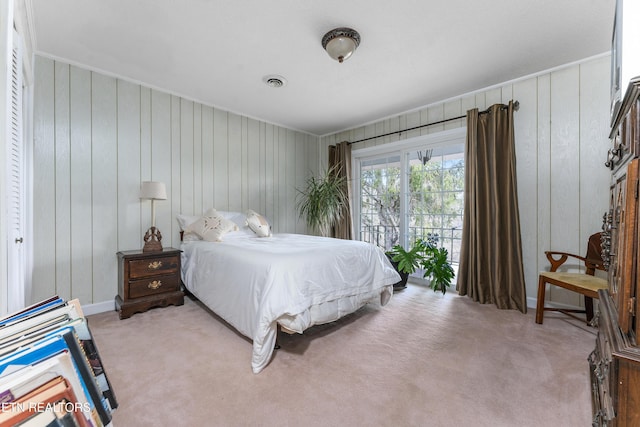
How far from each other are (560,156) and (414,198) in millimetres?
1647

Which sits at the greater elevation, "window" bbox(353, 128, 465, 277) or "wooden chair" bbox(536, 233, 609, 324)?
"window" bbox(353, 128, 465, 277)

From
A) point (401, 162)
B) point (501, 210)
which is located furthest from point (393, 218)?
point (501, 210)

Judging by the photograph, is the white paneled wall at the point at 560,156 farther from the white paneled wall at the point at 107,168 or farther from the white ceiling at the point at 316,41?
the white paneled wall at the point at 107,168

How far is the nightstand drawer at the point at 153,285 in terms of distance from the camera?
2682mm

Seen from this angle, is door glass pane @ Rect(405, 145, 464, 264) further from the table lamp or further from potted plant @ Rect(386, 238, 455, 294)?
the table lamp

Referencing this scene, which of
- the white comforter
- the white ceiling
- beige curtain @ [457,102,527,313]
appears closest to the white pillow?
the white comforter

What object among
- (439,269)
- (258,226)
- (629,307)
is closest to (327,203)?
(258,226)

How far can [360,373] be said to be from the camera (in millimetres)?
1777

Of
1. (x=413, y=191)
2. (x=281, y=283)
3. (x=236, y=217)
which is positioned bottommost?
(x=281, y=283)

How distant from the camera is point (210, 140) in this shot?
362 centimetres

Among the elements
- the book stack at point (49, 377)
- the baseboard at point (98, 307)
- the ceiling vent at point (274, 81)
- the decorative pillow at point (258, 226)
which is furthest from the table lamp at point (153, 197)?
the book stack at point (49, 377)

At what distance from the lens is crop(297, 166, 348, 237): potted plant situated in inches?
167

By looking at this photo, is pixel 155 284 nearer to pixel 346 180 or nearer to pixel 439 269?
pixel 346 180

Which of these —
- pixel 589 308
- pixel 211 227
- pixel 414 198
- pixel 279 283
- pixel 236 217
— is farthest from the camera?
pixel 414 198
